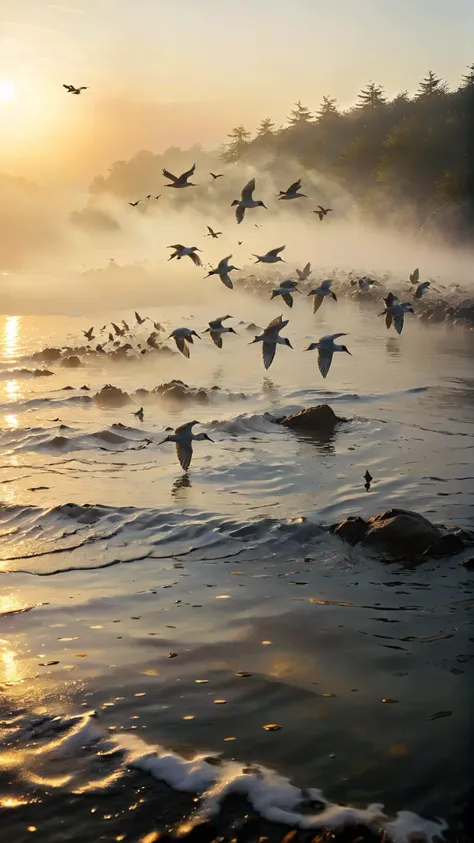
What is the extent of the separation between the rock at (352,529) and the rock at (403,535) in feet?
0.42

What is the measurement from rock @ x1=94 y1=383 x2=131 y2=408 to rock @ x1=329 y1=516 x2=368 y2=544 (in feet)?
36.4

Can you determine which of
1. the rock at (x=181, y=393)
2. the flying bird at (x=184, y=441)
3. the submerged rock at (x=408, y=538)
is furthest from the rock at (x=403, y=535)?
the rock at (x=181, y=393)

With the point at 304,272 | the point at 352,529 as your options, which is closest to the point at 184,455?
the point at 352,529

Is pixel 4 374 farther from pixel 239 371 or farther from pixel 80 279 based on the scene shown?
pixel 80 279

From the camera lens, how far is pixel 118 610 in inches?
356

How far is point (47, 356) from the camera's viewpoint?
30.5m

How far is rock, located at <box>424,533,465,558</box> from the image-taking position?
10.3 metres

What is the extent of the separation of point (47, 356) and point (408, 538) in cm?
2229

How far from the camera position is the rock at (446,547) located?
1034 cm

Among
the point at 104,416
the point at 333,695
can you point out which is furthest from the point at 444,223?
the point at 333,695

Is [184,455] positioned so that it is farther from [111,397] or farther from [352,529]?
[111,397]

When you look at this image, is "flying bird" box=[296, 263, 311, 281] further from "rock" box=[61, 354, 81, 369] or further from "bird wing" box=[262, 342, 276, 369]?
"rock" box=[61, 354, 81, 369]

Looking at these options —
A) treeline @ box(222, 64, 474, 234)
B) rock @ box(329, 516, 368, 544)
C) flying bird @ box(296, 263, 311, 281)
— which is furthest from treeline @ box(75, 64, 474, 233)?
rock @ box(329, 516, 368, 544)

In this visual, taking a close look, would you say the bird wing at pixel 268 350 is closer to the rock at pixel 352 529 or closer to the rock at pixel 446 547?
the rock at pixel 352 529
